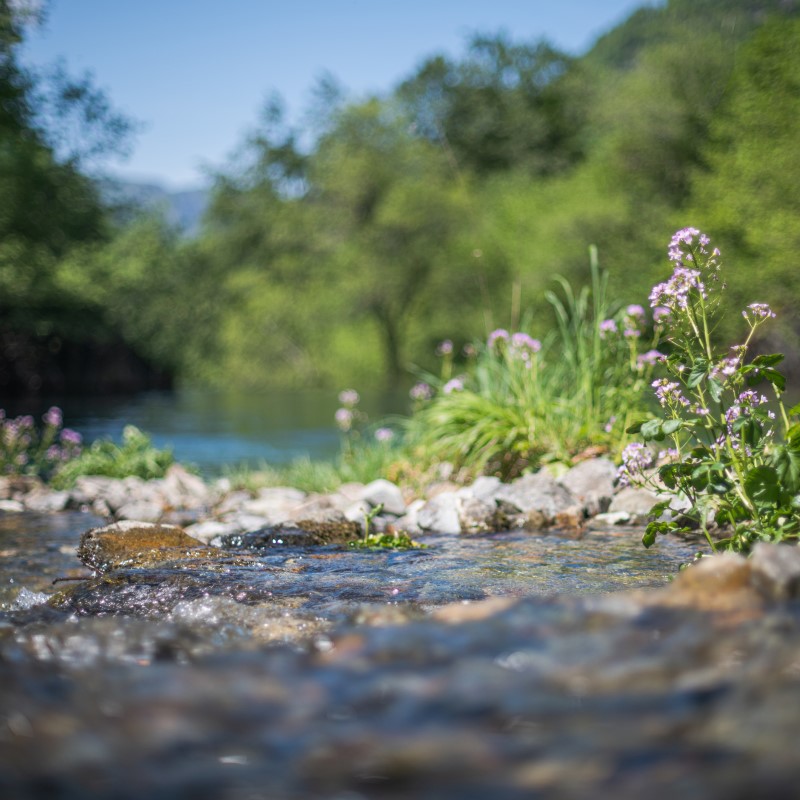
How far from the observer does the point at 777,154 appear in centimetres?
2098

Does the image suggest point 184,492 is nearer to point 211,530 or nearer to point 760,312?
point 211,530

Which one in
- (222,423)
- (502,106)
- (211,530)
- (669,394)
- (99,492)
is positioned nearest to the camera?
(669,394)

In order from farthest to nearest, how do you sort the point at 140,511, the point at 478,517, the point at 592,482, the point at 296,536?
the point at 140,511, the point at 592,482, the point at 478,517, the point at 296,536

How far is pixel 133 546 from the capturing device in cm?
421

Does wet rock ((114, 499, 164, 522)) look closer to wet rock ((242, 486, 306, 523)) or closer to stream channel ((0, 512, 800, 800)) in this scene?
wet rock ((242, 486, 306, 523))

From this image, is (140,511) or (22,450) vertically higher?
(22,450)

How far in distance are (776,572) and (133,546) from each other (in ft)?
10.7

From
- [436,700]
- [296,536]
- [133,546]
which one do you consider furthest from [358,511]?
[436,700]

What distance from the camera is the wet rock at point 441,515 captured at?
17.4 feet

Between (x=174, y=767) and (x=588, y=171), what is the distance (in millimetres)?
36319

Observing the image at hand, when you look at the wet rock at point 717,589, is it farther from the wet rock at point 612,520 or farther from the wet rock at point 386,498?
the wet rock at point 386,498

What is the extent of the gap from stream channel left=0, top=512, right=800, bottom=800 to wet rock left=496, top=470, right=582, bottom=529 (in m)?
3.31

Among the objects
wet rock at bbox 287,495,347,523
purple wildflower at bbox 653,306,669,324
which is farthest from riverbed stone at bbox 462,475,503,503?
purple wildflower at bbox 653,306,669,324

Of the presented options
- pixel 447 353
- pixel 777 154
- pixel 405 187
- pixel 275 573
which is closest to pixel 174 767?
pixel 275 573
